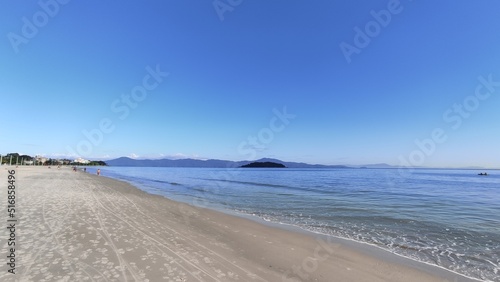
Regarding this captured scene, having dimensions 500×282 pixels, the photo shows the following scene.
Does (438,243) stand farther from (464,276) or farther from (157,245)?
(157,245)

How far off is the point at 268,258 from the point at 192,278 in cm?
256

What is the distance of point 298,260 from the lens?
7270mm

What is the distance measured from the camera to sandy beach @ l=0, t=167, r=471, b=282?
5.78 meters

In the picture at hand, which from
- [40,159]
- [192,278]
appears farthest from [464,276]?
[40,159]

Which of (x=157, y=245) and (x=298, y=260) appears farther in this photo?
(x=157, y=245)

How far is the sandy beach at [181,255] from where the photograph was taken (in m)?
5.78

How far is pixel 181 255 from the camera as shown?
698cm
